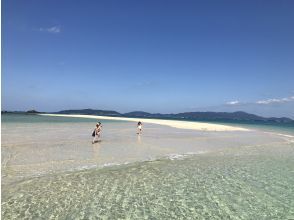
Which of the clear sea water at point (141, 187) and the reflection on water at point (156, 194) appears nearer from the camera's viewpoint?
the reflection on water at point (156, 194)

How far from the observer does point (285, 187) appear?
435 inches

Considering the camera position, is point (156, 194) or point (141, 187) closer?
point (156, 194)

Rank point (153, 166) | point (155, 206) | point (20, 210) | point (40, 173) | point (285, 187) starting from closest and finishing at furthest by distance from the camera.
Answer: point (20, 210) → point (155, 206) → point (285, 187) → point (40, 173) → point (153, 166)

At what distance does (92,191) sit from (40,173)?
3624 mm

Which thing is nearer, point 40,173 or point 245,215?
point 245,215

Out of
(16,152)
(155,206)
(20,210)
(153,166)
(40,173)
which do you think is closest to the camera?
(20,210)

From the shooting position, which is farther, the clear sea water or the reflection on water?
the clear sea water

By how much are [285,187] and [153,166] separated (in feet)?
20.6

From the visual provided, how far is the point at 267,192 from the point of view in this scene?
10.4m

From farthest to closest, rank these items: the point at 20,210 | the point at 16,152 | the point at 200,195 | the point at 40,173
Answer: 1. the point at 16,152
2. the point at 40,173
3. the point at 200,195
4. the point at 20,210

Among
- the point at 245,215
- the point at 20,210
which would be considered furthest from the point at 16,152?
the point at 245,215

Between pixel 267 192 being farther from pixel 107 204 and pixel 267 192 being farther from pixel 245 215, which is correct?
pixel 107 204

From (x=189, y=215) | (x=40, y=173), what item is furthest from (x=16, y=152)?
(x=189, y=215)

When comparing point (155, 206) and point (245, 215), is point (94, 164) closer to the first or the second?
point (155, 206)
